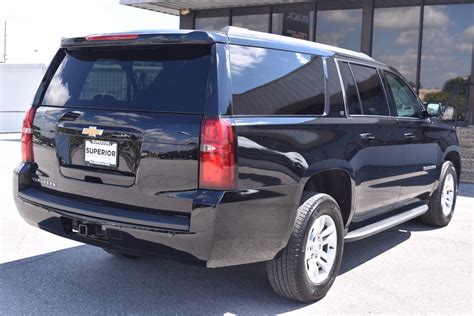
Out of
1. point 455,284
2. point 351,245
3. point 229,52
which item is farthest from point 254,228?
point 351,245

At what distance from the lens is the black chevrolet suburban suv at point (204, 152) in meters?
3.33

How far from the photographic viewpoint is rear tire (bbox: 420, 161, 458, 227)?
6.40 meters

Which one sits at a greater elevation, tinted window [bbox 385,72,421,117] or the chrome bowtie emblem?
tinted window [bbox 385,72,421,117]

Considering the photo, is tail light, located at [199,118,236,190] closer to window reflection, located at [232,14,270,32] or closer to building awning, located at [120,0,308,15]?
building awning, located at [120,0,308,15]

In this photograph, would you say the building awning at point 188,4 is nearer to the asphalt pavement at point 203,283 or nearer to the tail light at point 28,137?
the asphalt pavement at point 203,283

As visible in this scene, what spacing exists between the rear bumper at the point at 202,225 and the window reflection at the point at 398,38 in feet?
36.5

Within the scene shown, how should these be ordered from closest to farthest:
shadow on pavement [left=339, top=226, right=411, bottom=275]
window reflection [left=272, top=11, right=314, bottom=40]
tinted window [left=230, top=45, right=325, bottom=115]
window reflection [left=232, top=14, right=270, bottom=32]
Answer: tinted window [left=230, top=45, right=325, bottom=115] < shadow on pavement [left=339, top=226, right=411, bottom=275] < window reflection [left=272, top=11, right=314, bottom=40] < window reflection [left=232, top=14, right=270, bottom=32]

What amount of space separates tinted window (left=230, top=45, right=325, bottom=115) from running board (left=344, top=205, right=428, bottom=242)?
1076 millimetres

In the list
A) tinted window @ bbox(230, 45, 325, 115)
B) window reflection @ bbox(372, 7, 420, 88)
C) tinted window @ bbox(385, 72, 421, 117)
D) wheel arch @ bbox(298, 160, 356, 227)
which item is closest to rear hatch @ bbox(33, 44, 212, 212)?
tinted window @ bbox(230, 45, 325, 115)

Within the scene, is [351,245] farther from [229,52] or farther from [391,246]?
[229,52]

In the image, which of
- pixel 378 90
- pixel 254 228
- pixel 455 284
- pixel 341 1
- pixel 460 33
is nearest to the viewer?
pixel 254 228

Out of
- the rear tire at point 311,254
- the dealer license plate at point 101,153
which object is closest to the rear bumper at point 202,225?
the rear tire at point 311,254

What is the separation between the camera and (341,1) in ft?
48.8

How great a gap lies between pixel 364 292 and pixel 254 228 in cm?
138
